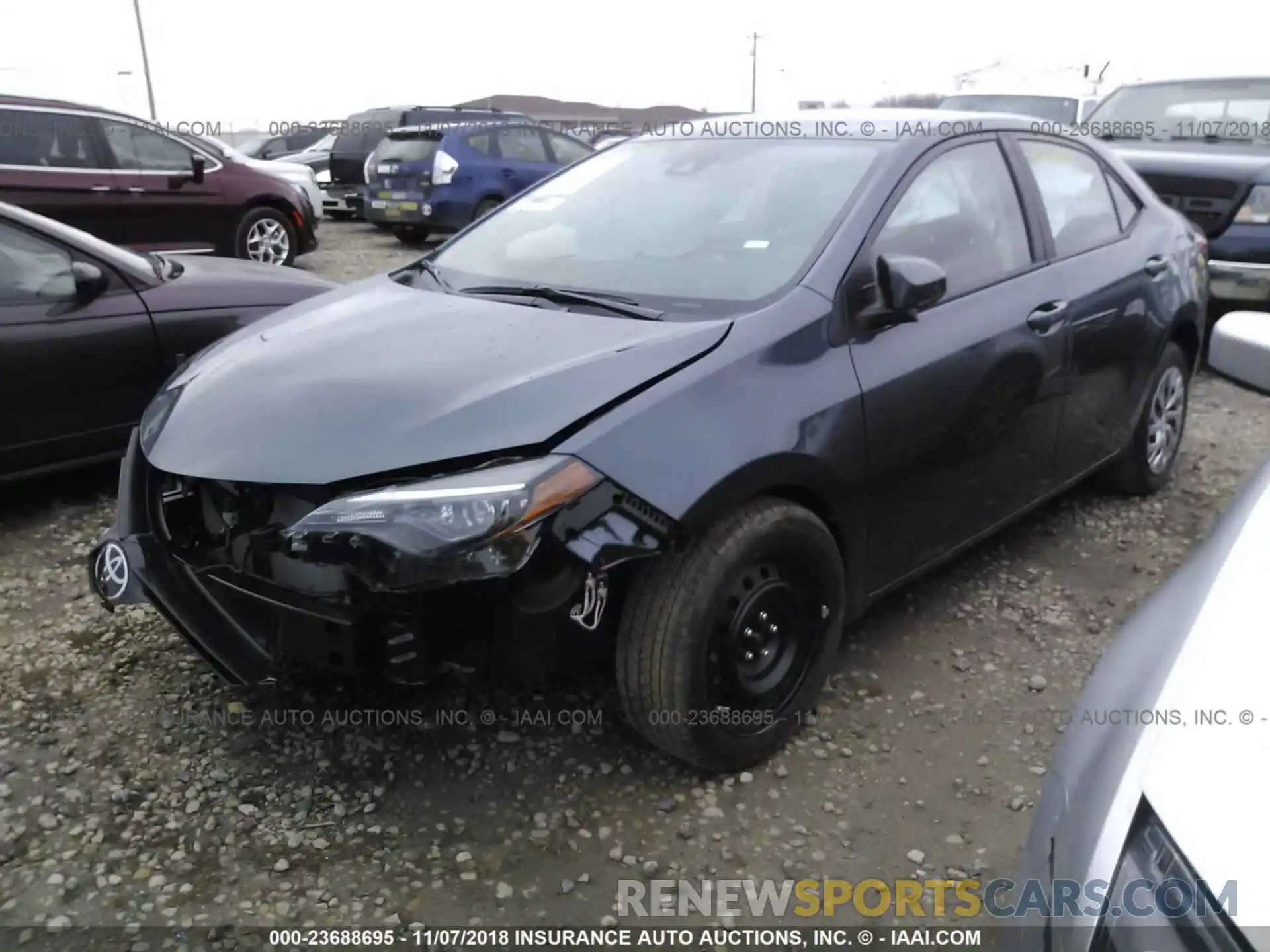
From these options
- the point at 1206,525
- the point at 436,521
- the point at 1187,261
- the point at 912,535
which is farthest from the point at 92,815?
the point at 1187,261

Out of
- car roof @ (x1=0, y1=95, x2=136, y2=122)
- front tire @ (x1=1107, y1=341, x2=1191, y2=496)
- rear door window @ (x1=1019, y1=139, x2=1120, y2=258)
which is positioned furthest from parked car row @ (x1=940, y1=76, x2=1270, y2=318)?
car roof @ (x1=0, y1=95, x2=136, y2=122)

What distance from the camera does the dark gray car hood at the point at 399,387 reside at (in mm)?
2152

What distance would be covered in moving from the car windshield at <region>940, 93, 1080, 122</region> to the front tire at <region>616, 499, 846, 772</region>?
8709mm

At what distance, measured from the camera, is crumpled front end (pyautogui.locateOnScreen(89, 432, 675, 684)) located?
2.02 metres

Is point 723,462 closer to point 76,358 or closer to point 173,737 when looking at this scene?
point 173,737

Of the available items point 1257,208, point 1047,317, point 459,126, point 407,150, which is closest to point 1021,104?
point 1257,208

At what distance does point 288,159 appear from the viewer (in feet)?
54.7

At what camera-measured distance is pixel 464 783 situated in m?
2.56

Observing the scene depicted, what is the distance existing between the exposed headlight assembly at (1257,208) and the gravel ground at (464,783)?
12.5ft

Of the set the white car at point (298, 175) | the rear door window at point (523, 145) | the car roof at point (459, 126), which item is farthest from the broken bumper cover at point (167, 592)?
the rear door window at point (523, 145)

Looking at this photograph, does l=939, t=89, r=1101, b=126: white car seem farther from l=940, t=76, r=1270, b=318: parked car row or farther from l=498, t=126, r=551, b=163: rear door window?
l=498, t=126, r=551, b=163: rear door window

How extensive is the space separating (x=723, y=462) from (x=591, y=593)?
1.35 feet

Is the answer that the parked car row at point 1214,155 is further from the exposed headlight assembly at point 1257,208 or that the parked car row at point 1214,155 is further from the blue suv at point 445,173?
the blue suv at point 445,173

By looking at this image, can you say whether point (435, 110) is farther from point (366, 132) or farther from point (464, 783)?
point (464, 783)
